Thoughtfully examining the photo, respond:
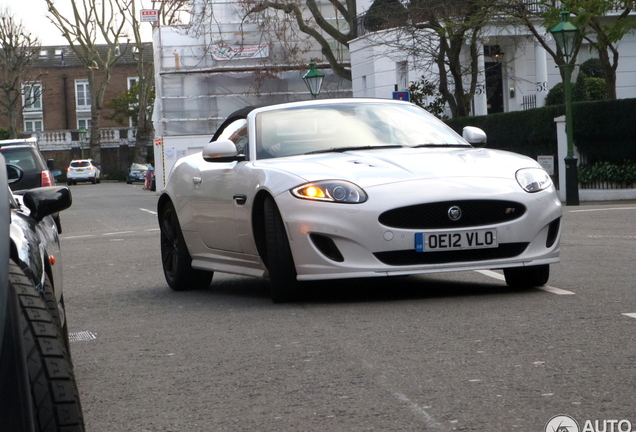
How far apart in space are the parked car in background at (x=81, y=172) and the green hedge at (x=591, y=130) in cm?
5657

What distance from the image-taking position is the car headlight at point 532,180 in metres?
7.52

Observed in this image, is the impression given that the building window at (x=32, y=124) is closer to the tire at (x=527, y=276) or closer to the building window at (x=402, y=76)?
the building window at (x=402, y=76)

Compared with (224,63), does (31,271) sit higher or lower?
lower

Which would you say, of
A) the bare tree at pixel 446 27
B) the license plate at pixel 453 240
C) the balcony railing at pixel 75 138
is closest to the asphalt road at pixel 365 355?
the license plate at pixel 453 240

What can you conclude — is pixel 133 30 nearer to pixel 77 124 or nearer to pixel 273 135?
pixel 77 124

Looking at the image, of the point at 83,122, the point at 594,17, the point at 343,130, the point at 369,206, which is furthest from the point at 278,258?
the point at 83,122

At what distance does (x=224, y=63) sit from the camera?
193 ft

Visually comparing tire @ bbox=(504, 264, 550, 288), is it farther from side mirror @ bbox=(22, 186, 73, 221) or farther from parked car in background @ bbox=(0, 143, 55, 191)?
parked car in background @ bbox=(0, 143, 55, 191)

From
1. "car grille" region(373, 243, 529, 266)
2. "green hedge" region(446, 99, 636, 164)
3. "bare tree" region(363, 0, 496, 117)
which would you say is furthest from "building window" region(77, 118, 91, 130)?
"car grille" region(373, 243, 529, 266)

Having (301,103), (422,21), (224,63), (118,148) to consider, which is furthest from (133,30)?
(301,103)

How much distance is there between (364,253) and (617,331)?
73.4 inches

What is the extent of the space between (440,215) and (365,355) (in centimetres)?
192

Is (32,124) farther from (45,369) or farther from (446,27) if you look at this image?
(45,369)

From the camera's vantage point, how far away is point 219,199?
848 cm
